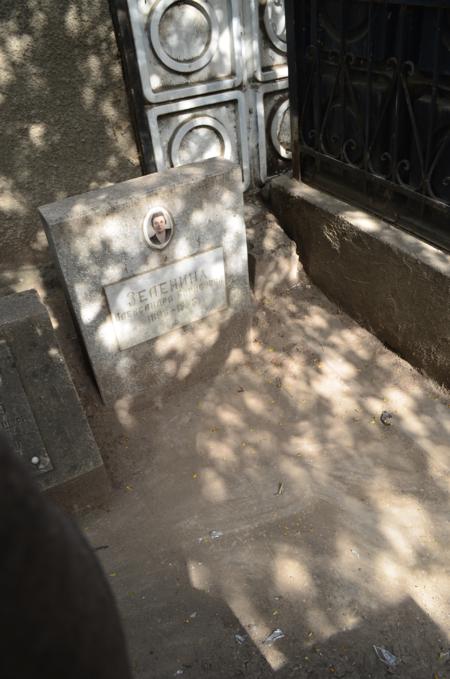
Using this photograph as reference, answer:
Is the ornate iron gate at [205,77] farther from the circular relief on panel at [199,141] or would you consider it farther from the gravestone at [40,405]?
the gravestone at [40,405]

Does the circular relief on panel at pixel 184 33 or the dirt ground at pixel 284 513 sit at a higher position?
the circular relief on panel at pixel 184 33

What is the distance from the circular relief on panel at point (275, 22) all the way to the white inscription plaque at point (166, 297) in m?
2.33

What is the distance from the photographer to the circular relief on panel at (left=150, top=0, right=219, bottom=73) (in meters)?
4.36

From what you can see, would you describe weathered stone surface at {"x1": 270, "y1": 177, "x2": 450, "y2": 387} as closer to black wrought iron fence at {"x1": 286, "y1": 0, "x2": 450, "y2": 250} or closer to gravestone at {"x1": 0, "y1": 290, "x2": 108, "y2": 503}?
black wrought iron fence at {"x1": 286, "y1": 0, "x2": 450, "y2": 250}

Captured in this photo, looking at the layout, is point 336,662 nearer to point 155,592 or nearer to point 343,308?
point 155,592

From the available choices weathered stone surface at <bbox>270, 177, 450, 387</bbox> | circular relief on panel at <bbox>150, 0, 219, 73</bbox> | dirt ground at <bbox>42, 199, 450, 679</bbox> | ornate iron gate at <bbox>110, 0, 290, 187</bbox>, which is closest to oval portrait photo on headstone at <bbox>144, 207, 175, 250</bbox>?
dirt ground at <bbox>42, 199, 450, 679</bbox>

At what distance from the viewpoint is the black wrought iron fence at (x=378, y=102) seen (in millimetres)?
3369

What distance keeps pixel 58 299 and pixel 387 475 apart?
2.62m

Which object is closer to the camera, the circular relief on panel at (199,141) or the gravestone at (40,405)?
the gravestone at (40,405)

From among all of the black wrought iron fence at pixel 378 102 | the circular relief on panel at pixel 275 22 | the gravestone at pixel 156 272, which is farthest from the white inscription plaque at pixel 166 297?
the circular relief on panel at pixel 275 22

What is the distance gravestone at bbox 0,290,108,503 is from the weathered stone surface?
7.39 ft

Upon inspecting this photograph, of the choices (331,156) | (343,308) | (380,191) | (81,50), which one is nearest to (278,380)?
(343,308)

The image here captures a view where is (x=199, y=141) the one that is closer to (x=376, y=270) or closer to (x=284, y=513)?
(x=376, y=270)

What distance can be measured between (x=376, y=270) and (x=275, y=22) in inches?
97.7
